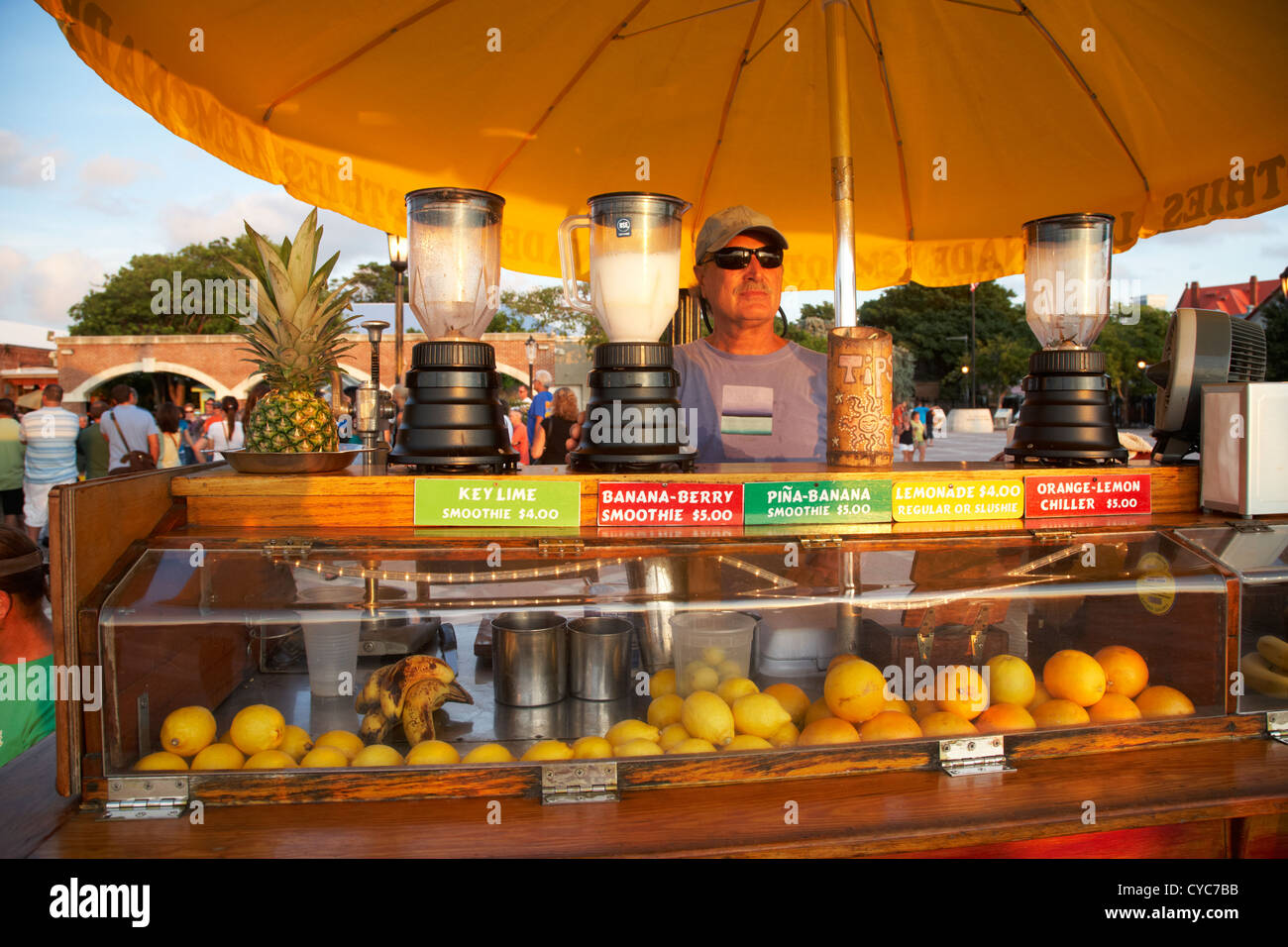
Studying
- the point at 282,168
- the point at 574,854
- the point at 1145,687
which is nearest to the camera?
the point at 574,854

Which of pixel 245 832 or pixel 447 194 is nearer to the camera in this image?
pixel 245 832

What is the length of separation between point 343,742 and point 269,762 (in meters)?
0.13

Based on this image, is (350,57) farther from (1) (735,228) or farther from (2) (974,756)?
(2) (974,756)

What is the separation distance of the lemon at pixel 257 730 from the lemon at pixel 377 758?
0.39 ft

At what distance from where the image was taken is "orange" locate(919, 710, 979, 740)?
156cm

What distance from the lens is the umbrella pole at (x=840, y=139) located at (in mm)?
2117

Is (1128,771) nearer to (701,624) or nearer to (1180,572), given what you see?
(1180,572)

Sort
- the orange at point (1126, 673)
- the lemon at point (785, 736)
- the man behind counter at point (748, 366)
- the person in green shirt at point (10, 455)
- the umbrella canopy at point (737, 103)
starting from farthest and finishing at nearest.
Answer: the person in green shirt at point (10, 455), the man behind counter at point (748, 366), the umbrella canopy at point (737, 103), the orange at point (1126, 673), the lemon at point (785, 736)

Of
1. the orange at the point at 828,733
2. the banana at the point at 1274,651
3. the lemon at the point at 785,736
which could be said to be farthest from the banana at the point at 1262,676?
the lemon at the point at 785,736

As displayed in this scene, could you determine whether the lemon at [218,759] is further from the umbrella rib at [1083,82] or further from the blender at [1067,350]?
the umbrella rib at [1083,82]

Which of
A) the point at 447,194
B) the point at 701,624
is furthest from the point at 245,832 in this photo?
the point at 447,194

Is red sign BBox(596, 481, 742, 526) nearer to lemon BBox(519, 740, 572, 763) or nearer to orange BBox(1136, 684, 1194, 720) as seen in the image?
lemon BBox(519, 740, 572, 763)

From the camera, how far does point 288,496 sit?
1.65 metres
